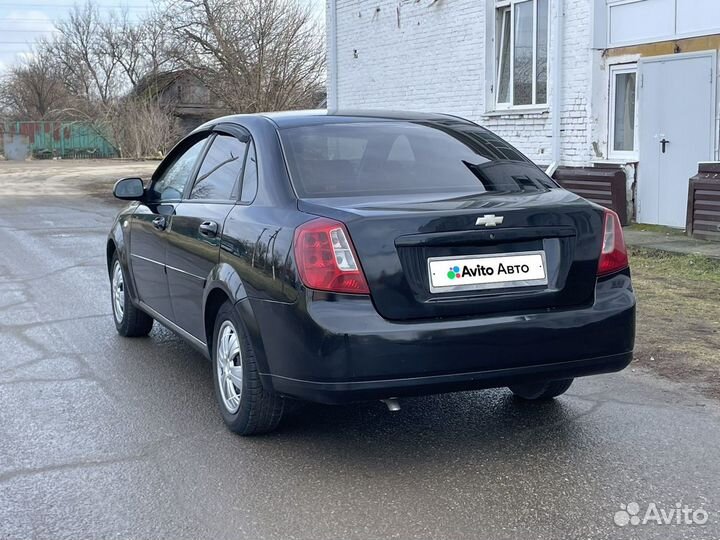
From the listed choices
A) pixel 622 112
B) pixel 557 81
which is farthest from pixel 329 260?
pixel 557 81

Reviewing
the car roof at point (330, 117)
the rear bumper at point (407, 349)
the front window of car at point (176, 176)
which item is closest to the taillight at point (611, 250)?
the rear bumper at point (407, 349)

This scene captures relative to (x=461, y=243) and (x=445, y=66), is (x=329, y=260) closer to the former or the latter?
(x=461, y=243)

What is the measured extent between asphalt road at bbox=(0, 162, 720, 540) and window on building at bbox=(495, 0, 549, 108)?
32.3 ft

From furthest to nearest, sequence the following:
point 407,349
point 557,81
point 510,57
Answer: point 510,57
point 557,81
point 407,349

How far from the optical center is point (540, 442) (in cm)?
460

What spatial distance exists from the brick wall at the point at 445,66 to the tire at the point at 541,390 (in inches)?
366

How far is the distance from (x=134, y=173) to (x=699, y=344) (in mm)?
24896

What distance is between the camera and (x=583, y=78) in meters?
13.8

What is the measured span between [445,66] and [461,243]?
13.4 meters

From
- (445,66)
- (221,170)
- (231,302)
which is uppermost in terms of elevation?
(445,66)

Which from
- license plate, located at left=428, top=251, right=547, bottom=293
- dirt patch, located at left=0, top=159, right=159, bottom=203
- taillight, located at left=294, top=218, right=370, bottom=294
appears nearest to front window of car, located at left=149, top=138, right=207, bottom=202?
taillight, located at left=294, top=218, right=370, bottom=294

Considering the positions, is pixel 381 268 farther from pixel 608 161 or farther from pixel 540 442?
pixel 608 161

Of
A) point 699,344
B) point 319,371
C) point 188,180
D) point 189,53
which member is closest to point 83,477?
point 319,371

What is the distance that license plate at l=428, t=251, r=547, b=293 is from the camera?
13.3 feet
